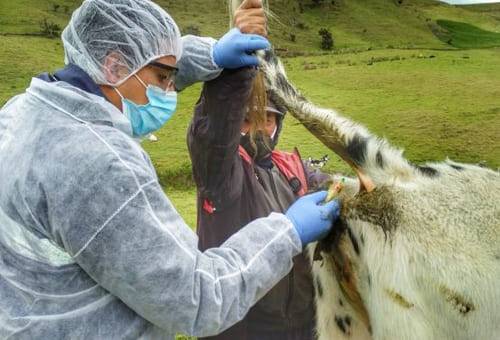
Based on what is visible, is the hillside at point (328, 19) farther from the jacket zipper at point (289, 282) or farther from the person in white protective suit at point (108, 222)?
the person in white protective suit at point (108, 222)

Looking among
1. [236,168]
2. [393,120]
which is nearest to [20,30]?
[393,120]

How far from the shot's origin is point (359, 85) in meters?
19.8

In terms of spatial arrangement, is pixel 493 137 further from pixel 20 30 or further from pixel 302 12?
pixel 302 12

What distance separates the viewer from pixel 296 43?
1398 inches

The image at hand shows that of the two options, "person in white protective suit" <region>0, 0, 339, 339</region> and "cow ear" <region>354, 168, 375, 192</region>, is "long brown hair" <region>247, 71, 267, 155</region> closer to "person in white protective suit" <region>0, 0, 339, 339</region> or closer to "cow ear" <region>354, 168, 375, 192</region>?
"person in white protective suit" <region>0, 0, 339, 339</region>

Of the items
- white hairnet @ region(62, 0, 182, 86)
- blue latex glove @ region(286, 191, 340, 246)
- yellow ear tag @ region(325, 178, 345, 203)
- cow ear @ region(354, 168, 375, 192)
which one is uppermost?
white hairnet @ region(62, 0, 182, 86)

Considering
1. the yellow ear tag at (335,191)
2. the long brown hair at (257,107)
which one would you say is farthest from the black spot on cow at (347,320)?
the long brown hair at (257,107)

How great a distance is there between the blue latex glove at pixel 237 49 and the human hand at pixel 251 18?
0.04 m

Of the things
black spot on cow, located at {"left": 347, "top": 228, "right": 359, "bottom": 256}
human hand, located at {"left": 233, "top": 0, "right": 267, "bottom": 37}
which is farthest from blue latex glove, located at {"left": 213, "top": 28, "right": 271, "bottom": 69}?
black spot on cow, located at {"left": 347, "top": 228, "right": 359, "bottom": 256}

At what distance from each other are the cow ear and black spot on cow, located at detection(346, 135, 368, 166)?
3cm

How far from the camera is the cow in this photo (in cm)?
155

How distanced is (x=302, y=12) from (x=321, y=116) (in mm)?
43238

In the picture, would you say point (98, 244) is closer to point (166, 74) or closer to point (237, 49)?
point (166, 74)

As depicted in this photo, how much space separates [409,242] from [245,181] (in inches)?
44.5
